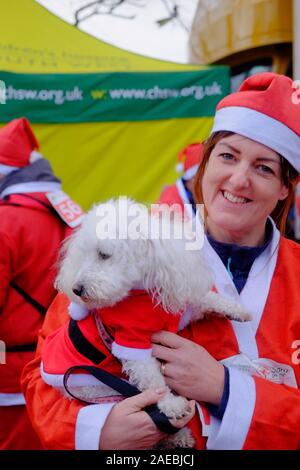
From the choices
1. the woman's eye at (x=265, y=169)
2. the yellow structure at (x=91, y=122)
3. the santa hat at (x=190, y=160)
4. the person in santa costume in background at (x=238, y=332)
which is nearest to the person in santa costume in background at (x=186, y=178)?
the santa hat at (x=190, y=160)

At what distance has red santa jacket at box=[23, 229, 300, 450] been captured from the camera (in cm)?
121

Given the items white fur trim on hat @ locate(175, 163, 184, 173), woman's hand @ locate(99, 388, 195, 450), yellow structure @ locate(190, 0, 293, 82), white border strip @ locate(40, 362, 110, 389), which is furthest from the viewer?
yellow structure @ locate(190, 0, 293, 82)

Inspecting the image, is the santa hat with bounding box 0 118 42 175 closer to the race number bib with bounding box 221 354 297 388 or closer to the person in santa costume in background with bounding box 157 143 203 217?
the person in santa costume in background with bounding box 157 143 203 217

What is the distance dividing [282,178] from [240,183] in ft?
0.57

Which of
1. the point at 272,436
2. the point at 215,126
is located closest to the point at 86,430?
the point at 272,436

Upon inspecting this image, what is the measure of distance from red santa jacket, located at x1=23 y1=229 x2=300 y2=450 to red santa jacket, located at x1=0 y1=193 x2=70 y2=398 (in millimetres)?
791

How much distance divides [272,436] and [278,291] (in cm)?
42

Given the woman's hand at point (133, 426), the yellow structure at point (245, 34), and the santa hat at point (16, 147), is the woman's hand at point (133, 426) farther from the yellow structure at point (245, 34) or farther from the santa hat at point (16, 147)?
the yellow structure at point (245, 34)

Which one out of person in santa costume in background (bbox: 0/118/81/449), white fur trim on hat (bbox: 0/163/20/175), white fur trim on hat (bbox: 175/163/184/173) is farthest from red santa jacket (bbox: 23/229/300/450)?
white fur trim on hat (bbox: 175/163/184/173)

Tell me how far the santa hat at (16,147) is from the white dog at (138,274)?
145 cm

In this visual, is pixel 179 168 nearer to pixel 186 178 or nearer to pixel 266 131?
pixel 186 178

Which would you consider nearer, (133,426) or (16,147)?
(133,426)

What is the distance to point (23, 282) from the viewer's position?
7.66ft

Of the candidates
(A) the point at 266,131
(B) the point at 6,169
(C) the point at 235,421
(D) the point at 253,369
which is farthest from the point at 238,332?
(B) the point at 6,169
